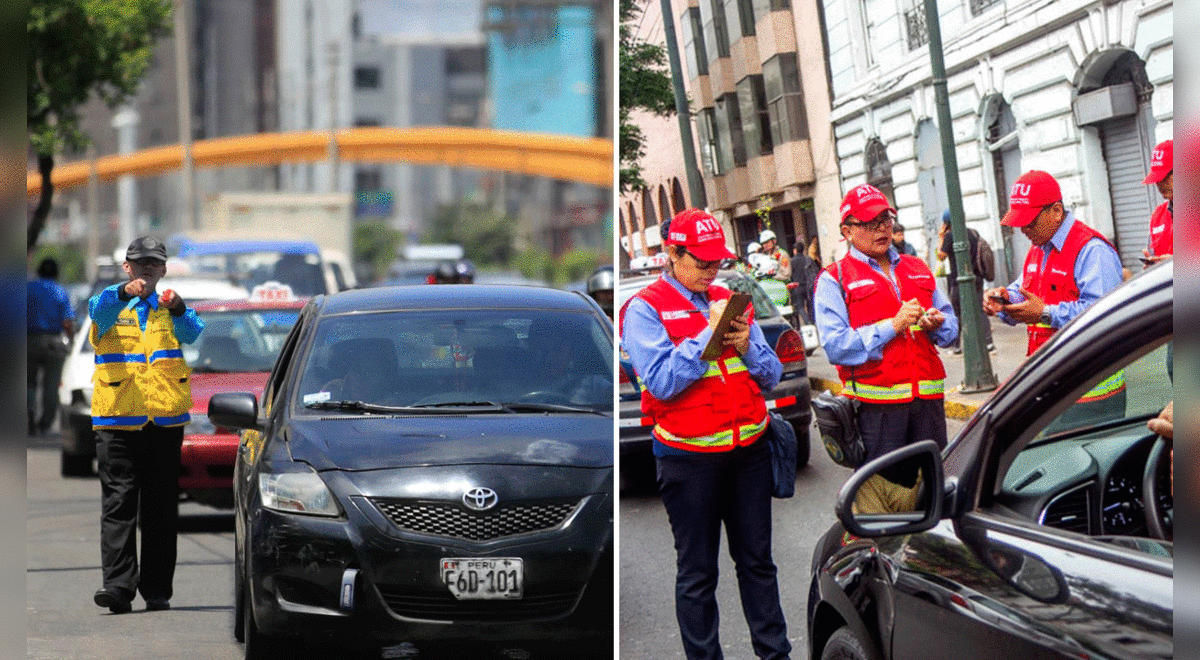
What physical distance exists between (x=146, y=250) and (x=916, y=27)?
174 inches

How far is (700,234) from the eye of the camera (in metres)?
4.50

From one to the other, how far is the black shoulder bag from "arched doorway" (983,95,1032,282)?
2.04 ft

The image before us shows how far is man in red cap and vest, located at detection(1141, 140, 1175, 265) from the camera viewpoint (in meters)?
3.10

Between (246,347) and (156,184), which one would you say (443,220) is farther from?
(246,347)

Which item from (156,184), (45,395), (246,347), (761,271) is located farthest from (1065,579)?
(156,184)

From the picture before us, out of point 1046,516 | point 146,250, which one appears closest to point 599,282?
point 146,250

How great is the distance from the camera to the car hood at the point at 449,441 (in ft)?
19.4

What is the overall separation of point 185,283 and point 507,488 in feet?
30.0

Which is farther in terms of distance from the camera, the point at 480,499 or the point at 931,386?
the point at 480,499

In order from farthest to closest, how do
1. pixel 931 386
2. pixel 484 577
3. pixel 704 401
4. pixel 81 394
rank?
1. pixel 81 394
2. pixel 484 577
3. pixel 704 401
4. pixel 931 386

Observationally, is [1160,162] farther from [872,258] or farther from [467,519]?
[467,519]

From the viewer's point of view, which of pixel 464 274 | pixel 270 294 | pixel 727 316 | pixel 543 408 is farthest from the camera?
pixel 464 274

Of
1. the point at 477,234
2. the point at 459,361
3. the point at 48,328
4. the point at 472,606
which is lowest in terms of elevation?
the point at 472,606

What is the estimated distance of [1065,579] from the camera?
2.64 m
